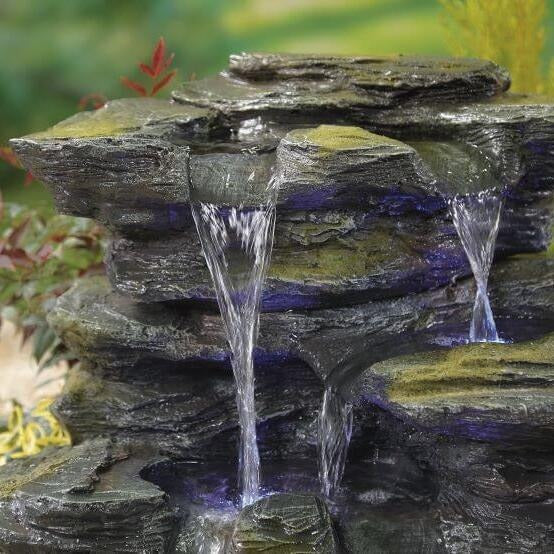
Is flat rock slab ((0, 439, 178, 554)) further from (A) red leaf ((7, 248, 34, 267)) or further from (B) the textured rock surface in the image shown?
(A) red leaf ((7, 248, 34, 267))

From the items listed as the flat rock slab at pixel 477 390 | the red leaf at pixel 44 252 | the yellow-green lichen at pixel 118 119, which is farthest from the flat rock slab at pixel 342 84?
the red leaf at pixel 44 252

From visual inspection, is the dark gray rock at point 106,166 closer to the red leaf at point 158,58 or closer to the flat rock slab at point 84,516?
the flat rock slab at point 84,516

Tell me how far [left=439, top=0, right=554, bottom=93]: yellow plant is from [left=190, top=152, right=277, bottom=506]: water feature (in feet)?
8.65

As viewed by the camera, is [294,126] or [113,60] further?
[113,60]

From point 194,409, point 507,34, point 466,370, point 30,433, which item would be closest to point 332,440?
point 194,409

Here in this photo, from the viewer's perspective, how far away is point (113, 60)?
6137mm

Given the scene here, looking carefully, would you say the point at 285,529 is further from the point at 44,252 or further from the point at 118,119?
the point at 44,252

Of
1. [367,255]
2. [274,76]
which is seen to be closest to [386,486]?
[367,255]

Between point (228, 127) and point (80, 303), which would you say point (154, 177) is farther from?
point (80, 303)

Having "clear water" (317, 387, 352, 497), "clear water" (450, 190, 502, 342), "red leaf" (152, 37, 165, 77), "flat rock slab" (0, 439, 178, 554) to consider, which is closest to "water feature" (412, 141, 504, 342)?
"clear water" (450, 190, 502, 342)

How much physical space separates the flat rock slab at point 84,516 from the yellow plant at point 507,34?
3546mm

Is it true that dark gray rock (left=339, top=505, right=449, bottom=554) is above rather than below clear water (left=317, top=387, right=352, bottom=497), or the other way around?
below

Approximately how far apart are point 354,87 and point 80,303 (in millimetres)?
1538

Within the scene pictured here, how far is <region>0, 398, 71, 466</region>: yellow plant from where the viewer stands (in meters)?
4.24
